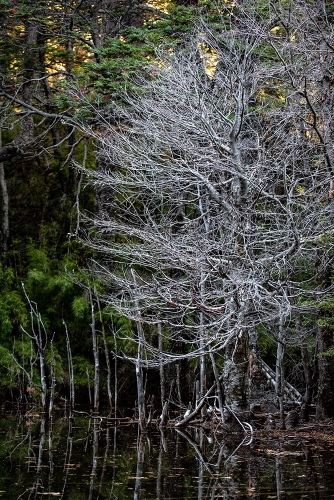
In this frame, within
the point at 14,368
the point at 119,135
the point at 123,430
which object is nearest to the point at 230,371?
the point at 123,430

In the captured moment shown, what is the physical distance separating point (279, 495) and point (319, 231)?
4.65 meters

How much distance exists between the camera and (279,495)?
7.29m

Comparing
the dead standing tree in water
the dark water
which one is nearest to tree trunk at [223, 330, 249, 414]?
the dead standing tree in water

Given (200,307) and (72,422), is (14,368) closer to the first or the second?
(72,422)

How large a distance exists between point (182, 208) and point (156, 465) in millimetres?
7679

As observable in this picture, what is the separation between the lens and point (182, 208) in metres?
15.9

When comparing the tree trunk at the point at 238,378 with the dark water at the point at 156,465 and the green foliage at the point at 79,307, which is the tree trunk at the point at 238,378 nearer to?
the dark water at the point at 156,465

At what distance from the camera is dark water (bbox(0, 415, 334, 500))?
745 cm

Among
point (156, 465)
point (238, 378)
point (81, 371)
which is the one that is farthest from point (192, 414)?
point (81, 371)

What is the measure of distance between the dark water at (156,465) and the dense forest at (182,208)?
3.17 ft

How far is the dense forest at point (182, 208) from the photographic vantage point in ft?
36.2

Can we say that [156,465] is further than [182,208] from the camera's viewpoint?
No

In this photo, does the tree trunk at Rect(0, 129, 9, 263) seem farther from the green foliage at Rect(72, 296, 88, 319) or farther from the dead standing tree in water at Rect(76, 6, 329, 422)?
the dead standing tree in water at Rect(76, 6, 329, 422)

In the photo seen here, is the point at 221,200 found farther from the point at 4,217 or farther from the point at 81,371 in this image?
the point at 4,217
